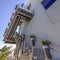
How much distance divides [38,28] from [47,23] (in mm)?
1988

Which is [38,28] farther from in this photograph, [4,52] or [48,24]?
[4,52]

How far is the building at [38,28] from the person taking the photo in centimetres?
1127

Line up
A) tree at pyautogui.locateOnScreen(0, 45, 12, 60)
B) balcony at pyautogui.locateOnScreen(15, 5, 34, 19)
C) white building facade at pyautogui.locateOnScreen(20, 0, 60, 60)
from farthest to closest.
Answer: tree at pyautogui.locateOnScreen(0, 45, 12, 60) < balcony at pyautogui.locateOnScreen(15, 5, 34, 19) < white building facade at pyautogui.locateOnScreen(20, 0, 60, 60)

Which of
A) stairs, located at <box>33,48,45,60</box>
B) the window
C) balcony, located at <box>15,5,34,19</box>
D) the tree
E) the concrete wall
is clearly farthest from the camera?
the tree

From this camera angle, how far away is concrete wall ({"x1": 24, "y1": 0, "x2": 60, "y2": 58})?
11.2 meters

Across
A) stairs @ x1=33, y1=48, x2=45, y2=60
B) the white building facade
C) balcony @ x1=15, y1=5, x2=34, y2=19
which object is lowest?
stairs @ x1=33, y1=48, x2=45, y2=60

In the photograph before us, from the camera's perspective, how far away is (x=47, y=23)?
1267cm

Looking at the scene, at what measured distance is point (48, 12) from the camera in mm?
12672

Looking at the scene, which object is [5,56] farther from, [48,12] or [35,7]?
[48,12]

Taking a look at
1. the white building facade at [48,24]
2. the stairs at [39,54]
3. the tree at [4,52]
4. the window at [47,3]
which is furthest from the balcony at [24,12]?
the tree at [4,52]

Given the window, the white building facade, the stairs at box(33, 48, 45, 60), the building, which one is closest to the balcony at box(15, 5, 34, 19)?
the building

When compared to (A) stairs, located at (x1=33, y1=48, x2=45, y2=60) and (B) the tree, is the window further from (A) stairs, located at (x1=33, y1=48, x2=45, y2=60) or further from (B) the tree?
(B) the tree

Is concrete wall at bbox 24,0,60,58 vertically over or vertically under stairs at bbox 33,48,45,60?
over

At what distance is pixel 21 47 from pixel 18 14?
419cm
